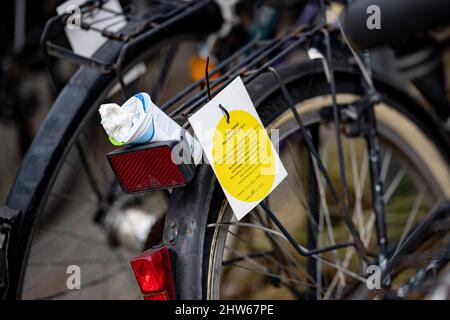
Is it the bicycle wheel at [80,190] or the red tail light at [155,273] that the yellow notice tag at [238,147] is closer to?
the red tail light at [155,273]

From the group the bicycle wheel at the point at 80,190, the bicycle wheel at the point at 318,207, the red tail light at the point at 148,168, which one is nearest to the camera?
the red tail light at the point at 148,168

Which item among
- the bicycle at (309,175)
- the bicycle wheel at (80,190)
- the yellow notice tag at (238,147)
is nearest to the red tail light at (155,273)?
the bicycle at (309,175)

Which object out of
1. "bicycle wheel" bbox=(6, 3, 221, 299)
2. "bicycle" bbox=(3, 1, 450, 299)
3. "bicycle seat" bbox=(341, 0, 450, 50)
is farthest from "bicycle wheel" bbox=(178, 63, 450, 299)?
"bicycle wheel" bbox=(6, 3, 221, 299)

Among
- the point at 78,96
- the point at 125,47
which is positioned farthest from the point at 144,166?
the point at 78,96

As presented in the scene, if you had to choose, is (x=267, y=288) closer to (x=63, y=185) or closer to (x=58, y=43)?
(x=58, y=43)

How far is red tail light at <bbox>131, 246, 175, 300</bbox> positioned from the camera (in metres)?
1.12

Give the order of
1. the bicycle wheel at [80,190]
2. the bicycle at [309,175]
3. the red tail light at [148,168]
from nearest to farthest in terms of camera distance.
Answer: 1. the red tail light at [148,168]
2. the bicycle at [309,175]
3. the bicycle wheel at [80,190]

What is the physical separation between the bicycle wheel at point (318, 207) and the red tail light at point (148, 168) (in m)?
0.12

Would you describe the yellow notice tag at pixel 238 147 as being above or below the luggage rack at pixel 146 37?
below

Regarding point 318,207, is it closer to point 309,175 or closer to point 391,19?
point 309,175

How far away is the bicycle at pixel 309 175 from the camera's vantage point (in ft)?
3.91

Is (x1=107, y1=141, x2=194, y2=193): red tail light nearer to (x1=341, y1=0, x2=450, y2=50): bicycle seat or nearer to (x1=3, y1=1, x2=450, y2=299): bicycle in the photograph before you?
(x1=3, y1=1, x2=450, y2=299): bicycle

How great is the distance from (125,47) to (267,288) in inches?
33.0

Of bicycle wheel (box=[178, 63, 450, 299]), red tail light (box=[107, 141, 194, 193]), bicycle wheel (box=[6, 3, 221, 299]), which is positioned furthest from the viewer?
bicycle wheel (box=[6, 3, 221, 299])
